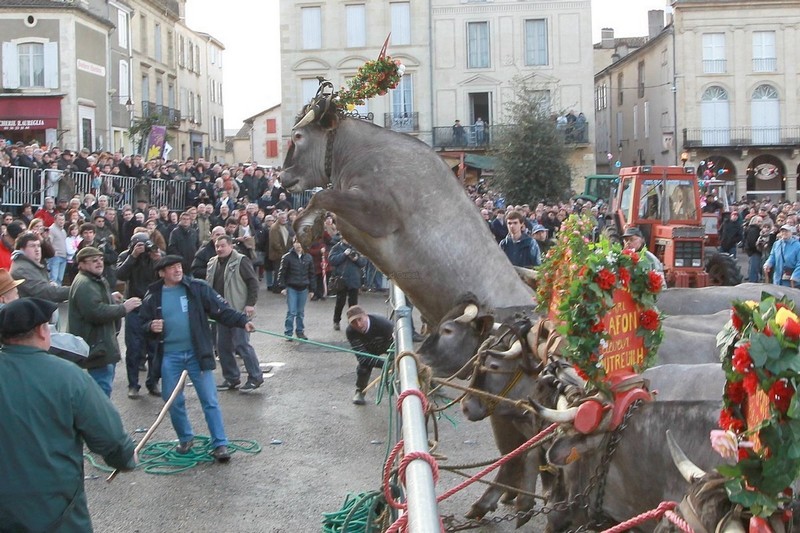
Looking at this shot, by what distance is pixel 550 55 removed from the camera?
156 feet

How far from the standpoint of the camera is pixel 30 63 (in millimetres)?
42062

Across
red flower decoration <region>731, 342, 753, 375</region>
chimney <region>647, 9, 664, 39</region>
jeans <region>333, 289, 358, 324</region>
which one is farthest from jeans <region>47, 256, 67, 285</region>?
chimney <region>647, 9, 664, 39</region>

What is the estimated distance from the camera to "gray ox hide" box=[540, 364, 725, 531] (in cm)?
448

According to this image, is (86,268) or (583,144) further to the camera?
(583,144)

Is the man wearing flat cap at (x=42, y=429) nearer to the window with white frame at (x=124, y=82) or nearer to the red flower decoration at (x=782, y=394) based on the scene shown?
the red flower decoration at (x=782, y=394)

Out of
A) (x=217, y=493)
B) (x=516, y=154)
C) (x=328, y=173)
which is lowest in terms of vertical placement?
(x=217, y=493)

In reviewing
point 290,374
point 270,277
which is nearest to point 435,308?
point 290,374

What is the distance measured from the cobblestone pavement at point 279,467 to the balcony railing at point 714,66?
139 ft

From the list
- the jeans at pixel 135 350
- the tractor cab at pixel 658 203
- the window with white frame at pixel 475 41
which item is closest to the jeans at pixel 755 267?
the tractor cab at pixel 658 203

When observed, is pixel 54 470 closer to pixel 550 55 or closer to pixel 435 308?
pixel 435 308

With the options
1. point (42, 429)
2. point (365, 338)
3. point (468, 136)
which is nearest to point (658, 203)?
point (365, 338)

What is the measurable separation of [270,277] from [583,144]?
27.7 meters

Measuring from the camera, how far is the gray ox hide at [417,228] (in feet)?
27.0

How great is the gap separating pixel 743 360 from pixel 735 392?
0.21m
